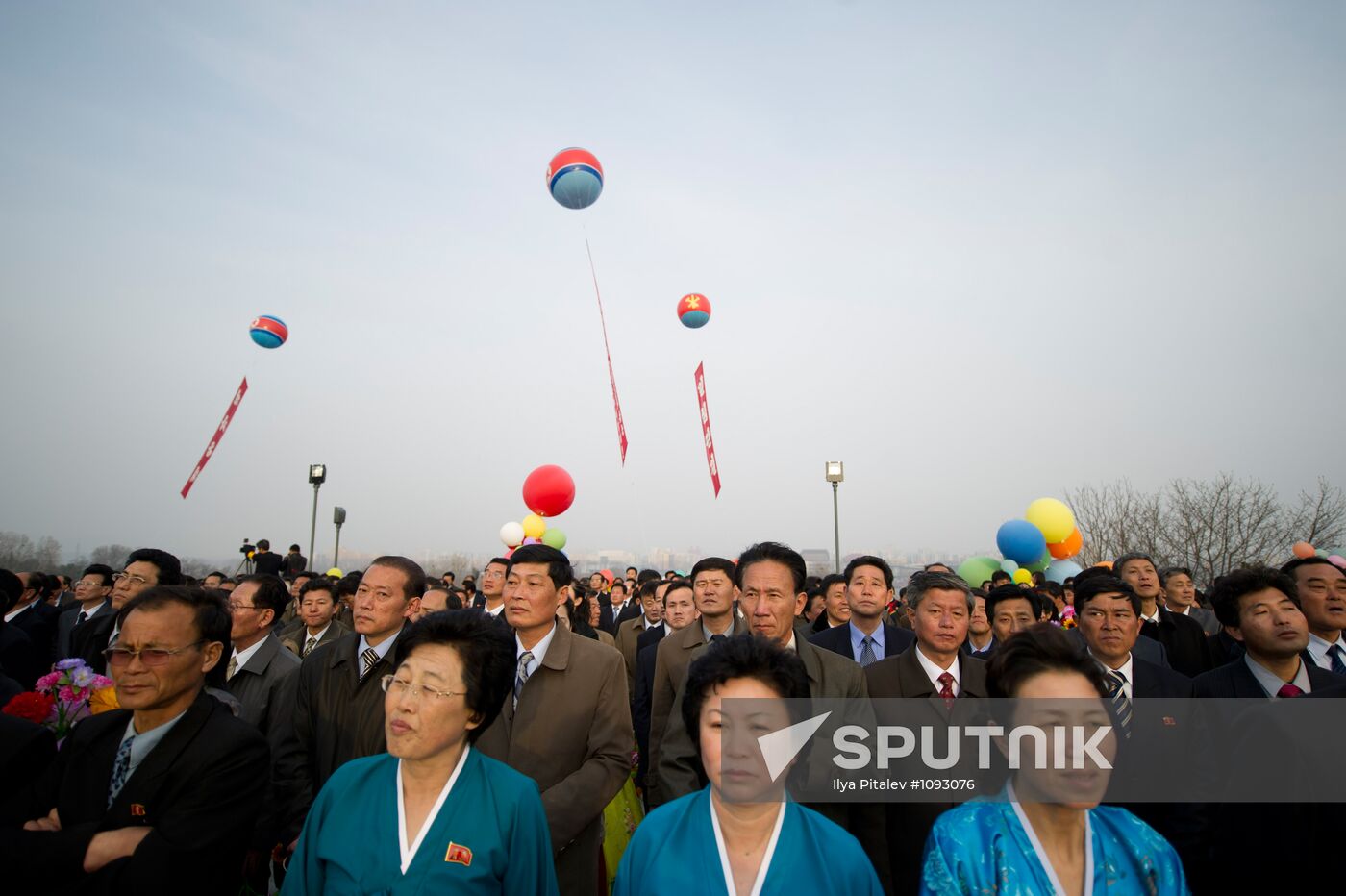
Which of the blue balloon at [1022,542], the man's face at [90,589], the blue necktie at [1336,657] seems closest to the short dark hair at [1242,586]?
the blue necktie at [1336,657]

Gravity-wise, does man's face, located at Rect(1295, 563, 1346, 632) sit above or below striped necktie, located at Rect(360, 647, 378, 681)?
above

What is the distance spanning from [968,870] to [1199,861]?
1.63 meters

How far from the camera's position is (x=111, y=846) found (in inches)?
79.4

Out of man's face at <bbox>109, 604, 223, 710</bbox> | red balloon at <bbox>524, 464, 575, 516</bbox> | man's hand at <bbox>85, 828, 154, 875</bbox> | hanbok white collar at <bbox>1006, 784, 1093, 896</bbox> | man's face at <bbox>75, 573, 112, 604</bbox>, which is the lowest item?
man's hand at <bbox>85, 828, 154, 875</bbox>

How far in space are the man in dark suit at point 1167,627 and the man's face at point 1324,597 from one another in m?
1.09

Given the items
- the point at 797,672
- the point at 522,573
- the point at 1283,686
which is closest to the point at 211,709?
the point at 522,573

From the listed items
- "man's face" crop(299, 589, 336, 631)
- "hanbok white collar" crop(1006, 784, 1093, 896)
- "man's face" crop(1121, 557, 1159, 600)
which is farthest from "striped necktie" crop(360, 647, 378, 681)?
"man's face" crop(1121, 557, 1159, 600)

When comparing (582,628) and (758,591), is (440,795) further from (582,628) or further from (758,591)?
(582,628)

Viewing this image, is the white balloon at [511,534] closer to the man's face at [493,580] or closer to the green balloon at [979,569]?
the man's face at [493,580]

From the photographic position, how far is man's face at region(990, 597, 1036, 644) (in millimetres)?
4609

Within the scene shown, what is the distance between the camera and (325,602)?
565 cm

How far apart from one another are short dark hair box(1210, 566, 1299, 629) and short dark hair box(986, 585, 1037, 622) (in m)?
1.02

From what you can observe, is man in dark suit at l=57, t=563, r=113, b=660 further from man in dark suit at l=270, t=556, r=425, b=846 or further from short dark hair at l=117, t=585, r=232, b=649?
short dark hair at l=117, t=585, r=232, b=649

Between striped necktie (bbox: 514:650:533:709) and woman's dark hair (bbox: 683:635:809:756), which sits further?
striped necktie (bbox: 514:650:533:709)
